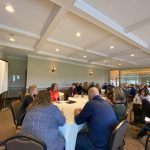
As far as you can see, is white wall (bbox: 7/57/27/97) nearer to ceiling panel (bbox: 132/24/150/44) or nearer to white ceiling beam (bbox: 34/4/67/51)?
white ceiling beam (bbox: 34/4/67/51)

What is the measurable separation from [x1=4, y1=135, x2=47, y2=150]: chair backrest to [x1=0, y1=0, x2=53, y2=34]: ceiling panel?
2.54 m

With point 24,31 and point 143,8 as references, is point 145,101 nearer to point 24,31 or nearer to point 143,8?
point 143,8

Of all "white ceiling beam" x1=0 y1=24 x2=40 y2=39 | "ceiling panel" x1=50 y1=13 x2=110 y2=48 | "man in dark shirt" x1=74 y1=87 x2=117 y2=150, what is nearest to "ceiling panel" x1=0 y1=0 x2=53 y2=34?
"white ceiling beam" x1=0 y1=24 x2=40 y2=39

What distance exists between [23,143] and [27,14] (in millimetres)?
2907

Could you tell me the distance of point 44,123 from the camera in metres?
1.54

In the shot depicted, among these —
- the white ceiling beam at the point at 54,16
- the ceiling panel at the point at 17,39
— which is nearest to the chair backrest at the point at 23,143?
the white ceiling beam at the point at 54,16

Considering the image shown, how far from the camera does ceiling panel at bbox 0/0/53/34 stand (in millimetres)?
2750

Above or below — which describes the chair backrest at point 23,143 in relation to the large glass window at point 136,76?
below

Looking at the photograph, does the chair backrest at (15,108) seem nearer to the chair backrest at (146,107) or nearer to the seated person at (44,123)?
the seated person at (44,123)

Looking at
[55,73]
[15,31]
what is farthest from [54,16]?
[55,73]

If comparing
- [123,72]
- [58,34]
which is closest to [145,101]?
[58,34]

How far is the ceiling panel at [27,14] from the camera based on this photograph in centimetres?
275

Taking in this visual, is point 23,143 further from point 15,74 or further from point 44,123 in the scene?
point 15,74

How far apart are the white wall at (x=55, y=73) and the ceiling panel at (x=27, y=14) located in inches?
163
